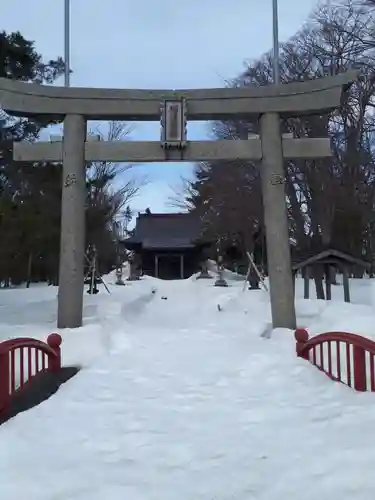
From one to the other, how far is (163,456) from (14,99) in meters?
10.00

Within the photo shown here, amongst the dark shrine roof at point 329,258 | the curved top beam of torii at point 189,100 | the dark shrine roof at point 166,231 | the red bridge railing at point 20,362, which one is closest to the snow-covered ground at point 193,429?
the red bridge railing at point 20,362

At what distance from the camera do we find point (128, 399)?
704cm

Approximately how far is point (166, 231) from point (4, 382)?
143ft

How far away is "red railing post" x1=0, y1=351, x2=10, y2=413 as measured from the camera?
608 centimetres

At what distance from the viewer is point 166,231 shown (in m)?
49.8

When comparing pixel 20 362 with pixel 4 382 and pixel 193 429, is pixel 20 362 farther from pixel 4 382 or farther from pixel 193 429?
pixel 193 429

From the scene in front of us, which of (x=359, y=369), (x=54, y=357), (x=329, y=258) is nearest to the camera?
(x=359, y=369)

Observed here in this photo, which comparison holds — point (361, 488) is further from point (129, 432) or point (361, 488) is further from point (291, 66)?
point (291, 66)

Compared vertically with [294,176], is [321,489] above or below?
below

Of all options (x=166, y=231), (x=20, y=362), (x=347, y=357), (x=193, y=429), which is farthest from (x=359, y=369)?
(x=166, y=231)

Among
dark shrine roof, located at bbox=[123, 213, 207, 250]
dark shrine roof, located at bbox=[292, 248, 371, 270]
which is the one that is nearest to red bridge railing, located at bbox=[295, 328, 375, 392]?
dark shrine roof, located at bbox=[292, 248, 371, 270]

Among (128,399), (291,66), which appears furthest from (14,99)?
(291,66)

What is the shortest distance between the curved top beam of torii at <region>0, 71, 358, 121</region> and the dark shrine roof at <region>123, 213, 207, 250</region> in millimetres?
32626

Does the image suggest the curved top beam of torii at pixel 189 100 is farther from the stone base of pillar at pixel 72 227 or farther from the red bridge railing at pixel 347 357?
the red bridge railing at pixel 347 357
